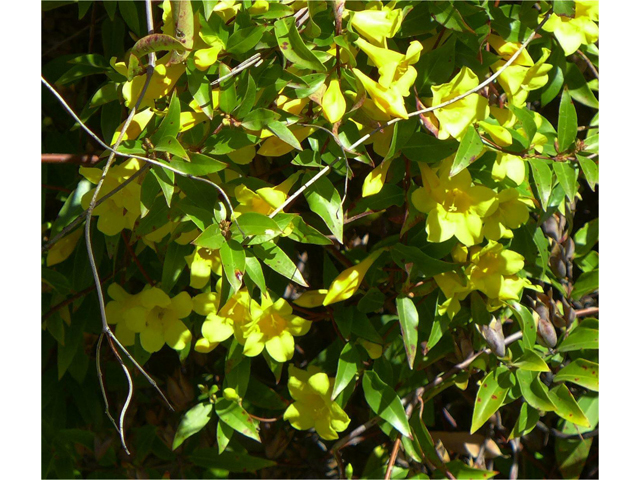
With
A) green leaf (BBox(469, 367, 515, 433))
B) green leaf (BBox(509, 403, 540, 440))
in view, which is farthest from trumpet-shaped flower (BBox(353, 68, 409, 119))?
green leaf (BBox(509, 403, 540, 440))

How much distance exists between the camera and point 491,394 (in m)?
1.16

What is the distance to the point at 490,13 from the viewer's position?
1.15 meters

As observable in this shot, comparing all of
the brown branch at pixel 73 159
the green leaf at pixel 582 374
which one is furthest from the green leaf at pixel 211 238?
the green leaf at pixel 582 374

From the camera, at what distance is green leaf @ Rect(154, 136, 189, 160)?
887 mm

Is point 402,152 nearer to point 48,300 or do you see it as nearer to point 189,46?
point 189,46

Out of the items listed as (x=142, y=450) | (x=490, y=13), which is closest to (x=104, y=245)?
(x=142, y=450)

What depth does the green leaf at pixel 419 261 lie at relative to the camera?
1049 millimetres

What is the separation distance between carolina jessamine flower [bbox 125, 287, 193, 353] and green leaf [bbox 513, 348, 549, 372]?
2.10 ft

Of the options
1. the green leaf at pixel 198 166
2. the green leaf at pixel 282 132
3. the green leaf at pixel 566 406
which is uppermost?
the green leaf at pixel 282 132

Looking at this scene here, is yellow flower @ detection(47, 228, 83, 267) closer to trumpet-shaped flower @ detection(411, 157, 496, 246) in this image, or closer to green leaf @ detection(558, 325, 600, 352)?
trumpet-shaped flower @ detection(411, 157, 496, 246)

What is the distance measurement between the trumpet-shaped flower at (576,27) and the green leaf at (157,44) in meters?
0.69

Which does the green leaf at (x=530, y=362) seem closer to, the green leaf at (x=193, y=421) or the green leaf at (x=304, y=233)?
the green leaf at (x=304, y=233)

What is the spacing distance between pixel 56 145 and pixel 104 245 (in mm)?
326

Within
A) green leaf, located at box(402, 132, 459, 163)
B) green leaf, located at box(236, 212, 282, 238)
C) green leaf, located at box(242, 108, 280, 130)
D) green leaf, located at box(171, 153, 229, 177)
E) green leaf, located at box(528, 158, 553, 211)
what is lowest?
green leaf, located at box(528, 158, 553, 211)
